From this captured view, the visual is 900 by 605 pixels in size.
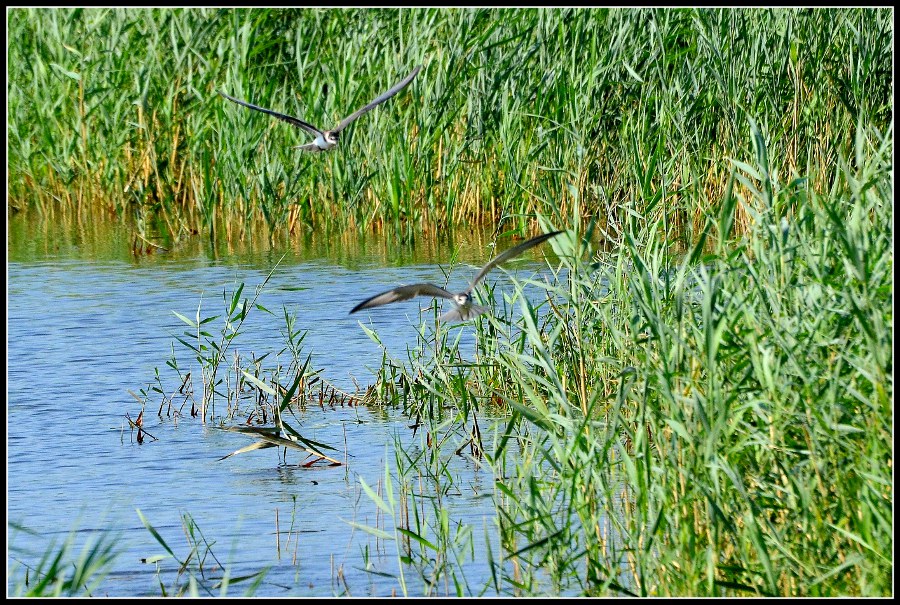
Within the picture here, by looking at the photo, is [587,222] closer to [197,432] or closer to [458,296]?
[197,432]

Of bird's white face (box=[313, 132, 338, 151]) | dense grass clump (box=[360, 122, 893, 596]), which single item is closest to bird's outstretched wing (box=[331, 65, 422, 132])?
bird's white face (box=[313, 132, 338, 151])

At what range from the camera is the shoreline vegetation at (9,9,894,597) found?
3775 mm

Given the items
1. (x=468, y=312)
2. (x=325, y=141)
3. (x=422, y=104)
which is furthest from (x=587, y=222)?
(x=468, y=312)

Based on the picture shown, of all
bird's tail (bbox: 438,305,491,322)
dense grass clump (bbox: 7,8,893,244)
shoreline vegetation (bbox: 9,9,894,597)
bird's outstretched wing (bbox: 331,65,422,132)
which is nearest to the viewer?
shoreline vegetation (bbox: 9,9,894,597)

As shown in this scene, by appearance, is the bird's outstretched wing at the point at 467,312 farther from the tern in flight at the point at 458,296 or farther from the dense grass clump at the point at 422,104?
the dense grass clump at the point at 422,104

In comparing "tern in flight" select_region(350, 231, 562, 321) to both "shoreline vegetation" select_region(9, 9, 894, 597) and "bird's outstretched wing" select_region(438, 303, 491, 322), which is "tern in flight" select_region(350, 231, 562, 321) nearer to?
"bird's outstretched wing" select_region(438, 303, 491, 322)

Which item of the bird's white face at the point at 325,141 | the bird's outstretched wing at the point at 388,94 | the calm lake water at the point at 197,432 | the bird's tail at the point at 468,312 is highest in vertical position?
the bird's outstretched wing at the point at 388,94

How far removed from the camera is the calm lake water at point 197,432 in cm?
478

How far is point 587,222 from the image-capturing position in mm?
11414

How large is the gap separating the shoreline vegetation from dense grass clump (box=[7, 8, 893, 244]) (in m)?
0.03

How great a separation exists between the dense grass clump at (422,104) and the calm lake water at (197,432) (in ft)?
1.85

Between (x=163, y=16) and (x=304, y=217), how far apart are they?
2.00 metres

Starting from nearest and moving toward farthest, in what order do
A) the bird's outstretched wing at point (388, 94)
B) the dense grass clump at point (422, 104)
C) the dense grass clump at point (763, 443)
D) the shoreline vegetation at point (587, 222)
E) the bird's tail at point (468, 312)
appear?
the dense grass clump at point (763, 443)
the shoreline vegetation at point (587, 222)
the bird's tail at point (468, 312)
the bird's outstretched wing at point (388, 94)
the dense grass clump at point (422, 104)

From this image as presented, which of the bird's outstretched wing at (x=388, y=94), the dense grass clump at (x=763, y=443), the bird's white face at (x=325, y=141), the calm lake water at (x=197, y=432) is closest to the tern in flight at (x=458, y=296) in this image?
the dense grass clump at (x=763, y=443)
